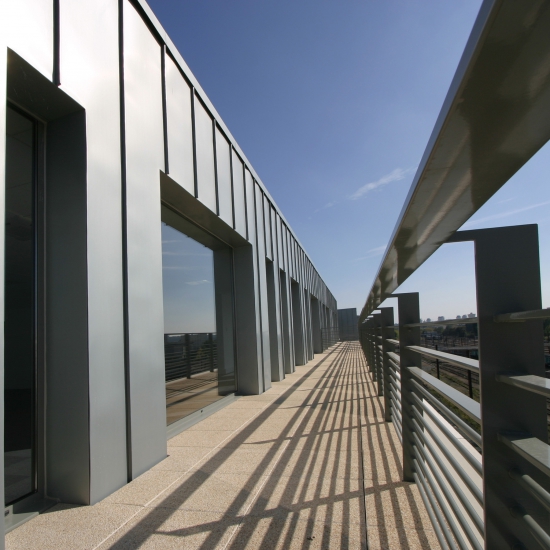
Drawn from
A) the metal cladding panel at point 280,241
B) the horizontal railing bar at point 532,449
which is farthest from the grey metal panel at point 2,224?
the metal cladding panel at point 280,241

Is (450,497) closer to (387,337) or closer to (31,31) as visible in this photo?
(387,337)

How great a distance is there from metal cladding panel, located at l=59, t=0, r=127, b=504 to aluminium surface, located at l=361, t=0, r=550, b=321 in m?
2.84

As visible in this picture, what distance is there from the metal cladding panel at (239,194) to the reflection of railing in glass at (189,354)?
239 cm

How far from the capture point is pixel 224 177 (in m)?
8.23

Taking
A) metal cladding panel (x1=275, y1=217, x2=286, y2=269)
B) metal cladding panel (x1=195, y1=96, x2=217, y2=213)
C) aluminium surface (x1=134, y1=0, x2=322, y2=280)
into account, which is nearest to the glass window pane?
aluminium surface (x1=134, y1=0, x2=322, y2=280)

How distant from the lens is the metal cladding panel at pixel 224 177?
7.88m

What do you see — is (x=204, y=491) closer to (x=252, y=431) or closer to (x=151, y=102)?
(x=252, y=431)

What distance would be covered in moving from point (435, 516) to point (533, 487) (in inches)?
59.9

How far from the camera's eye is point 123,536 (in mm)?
2953

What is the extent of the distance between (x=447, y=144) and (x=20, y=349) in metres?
3.48

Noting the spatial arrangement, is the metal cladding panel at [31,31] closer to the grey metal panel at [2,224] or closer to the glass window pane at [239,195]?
the grey metal panel at [2,224]

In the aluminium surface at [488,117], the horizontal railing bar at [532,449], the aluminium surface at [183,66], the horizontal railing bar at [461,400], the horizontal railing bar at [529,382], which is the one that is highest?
the aluminium surface at [183,66]

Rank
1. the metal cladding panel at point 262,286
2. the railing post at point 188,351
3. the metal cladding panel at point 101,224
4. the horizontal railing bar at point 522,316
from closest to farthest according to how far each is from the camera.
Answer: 1. the horizontal railing bar at point 522,316
2. the metal cladding panel at point 101,224
3. the railing post at point 188,351
4. the metal cladding panel at point 262,286

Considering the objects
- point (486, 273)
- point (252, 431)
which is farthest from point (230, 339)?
point (486, 273)
